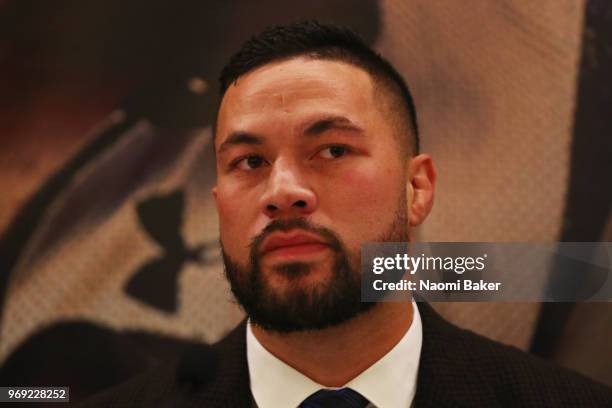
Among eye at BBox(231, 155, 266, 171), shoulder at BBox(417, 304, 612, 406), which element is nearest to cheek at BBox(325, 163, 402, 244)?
eye at BBox(231, 155, 266, 171)

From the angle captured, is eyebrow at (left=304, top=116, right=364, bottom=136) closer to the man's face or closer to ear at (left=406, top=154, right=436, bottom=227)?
the man's face

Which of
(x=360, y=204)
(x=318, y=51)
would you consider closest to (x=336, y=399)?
(x=360, y=204)

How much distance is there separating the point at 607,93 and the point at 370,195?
60 cm

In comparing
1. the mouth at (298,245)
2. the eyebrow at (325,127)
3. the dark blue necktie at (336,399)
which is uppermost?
the eyebrow at (325,127)

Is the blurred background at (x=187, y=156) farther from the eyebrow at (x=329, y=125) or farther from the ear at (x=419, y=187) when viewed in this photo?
the eyebrow at (x=329, y=125)

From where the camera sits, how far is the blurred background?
119cm

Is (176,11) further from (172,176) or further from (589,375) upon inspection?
(589,375)

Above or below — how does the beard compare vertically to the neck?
above

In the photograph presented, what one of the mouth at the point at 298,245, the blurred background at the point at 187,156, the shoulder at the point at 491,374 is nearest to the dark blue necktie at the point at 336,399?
the shoulder at the point at 491,374

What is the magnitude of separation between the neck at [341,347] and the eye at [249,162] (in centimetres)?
28

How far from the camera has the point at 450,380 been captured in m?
0.96

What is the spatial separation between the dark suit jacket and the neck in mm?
80

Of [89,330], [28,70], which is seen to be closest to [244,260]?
[89,330]

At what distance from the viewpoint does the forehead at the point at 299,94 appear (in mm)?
938
